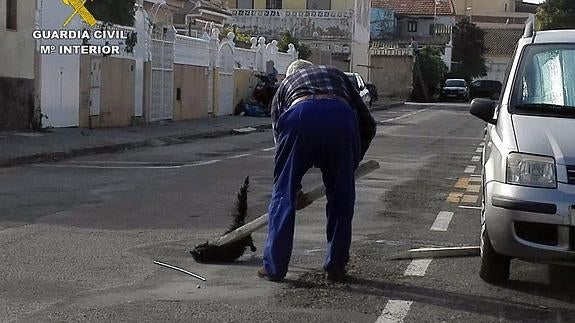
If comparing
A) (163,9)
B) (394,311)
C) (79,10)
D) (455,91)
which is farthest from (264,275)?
(455,91)

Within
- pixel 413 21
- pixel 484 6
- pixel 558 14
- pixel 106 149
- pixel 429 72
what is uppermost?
pixel 484 6

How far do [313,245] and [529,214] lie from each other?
2782 millimetres

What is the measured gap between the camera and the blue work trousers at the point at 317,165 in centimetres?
677

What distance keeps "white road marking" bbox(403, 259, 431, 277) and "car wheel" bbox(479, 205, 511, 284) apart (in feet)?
1.65

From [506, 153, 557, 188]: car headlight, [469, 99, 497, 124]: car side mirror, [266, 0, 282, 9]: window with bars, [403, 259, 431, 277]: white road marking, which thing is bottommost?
[403, 259, 431, 277]: white road marking

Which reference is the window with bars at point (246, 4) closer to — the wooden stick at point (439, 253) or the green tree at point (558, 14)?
the green tree at point (558, 14)

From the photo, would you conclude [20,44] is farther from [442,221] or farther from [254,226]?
[254,226]

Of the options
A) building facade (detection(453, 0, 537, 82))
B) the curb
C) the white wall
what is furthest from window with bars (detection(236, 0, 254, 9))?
the white wall

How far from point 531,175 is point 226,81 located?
29469mm

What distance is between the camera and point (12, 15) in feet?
71.8

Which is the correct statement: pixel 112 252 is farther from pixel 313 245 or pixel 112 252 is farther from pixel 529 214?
pixel 529 214

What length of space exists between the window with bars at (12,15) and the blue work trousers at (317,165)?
53.3 ft

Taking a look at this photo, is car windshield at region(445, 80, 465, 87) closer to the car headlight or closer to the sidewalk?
the sidewalk

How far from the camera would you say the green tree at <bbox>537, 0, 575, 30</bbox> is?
48875mm
